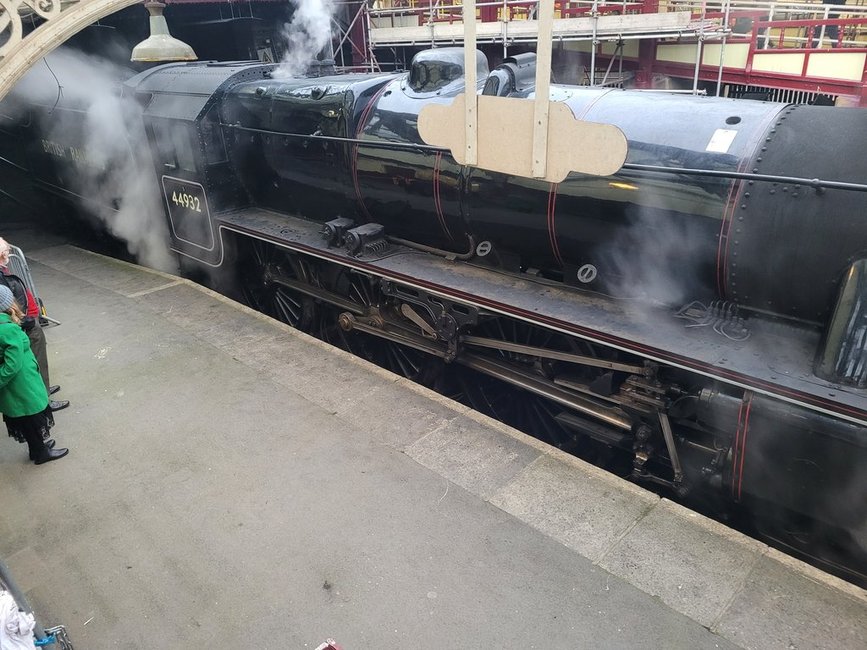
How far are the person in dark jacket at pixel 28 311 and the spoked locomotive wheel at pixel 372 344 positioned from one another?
2176 millimetres

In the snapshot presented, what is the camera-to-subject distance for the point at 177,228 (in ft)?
21.3

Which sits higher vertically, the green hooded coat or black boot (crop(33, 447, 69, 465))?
the green hooded coat

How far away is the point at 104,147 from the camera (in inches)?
278

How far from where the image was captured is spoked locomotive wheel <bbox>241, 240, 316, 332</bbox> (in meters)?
5.66

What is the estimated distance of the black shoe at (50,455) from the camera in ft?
11.9

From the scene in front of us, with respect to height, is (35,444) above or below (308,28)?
below

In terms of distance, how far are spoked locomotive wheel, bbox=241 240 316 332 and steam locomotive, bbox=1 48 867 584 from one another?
0.21 ft

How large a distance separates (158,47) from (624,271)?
495cm

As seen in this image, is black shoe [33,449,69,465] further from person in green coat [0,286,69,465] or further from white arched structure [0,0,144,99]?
white arched structure [0,0,144,99]

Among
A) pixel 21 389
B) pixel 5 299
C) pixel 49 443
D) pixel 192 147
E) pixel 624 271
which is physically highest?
pixel 192 147

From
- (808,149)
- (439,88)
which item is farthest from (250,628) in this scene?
(439,88)

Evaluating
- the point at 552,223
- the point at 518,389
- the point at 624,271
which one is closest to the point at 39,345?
the point at 518,389

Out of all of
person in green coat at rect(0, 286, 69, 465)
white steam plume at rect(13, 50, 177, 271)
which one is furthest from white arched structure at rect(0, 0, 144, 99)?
person in green coat at rect(0, 286, 69, 465)

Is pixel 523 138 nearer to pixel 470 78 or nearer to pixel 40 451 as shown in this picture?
pixel 470 78
